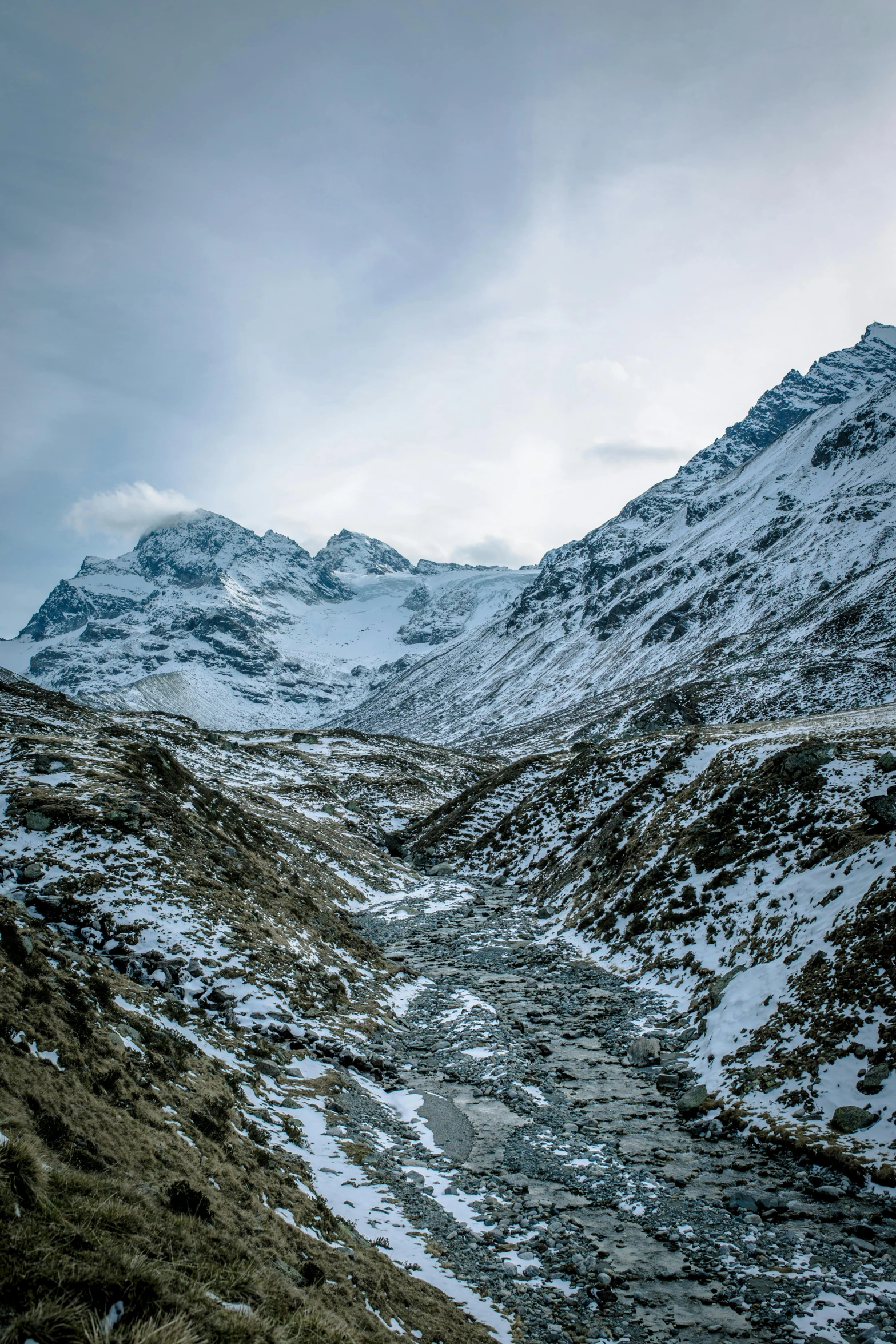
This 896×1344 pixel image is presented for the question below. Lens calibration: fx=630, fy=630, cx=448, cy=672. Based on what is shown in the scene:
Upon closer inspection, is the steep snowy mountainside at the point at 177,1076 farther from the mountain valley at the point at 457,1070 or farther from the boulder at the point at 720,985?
the boulder at the point at 720,985

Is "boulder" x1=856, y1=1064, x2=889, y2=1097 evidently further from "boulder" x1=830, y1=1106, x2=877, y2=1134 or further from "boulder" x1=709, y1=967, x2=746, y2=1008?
"boulder" x1=709, y1=967, x2=746, y2=1008

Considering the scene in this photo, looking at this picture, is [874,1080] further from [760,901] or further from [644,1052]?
[760,901]

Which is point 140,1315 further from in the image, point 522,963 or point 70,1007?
point 522,963

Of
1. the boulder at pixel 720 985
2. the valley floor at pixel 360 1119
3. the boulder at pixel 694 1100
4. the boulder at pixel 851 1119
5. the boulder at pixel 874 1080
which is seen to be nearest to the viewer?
the valley floor at pixel 360 1119

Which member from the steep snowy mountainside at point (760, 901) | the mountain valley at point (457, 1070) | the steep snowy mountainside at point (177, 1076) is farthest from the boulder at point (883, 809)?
the steep snowy mountainside at point (177, 1076)

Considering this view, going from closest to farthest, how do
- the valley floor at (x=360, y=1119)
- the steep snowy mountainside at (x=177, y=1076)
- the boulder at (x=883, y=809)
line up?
the steep snowy mountainside at (x=177, y=1076) < the valley floor at (x=360, y=1119) < the boulder at (x=883, y=809)

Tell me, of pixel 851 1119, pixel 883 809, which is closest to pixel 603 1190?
pixel 851 1119

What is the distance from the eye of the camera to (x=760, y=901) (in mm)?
22078

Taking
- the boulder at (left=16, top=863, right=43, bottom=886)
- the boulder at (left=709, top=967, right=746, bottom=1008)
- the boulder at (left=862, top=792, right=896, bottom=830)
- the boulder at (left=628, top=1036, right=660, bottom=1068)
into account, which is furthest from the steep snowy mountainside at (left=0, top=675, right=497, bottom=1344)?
the boulder at (left=862, top=792, right=896, bottom=830)

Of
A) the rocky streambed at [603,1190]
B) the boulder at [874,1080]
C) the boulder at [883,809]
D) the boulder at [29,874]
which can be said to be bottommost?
the rocky streambed at [603,1190]

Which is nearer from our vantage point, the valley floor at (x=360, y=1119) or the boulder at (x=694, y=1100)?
the valley floor at (x=360, y=1119)

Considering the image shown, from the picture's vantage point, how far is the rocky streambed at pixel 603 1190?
9.52 metres

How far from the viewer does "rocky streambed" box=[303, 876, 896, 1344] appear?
952 cm

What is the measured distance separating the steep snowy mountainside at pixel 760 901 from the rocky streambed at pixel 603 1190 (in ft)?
3.85
